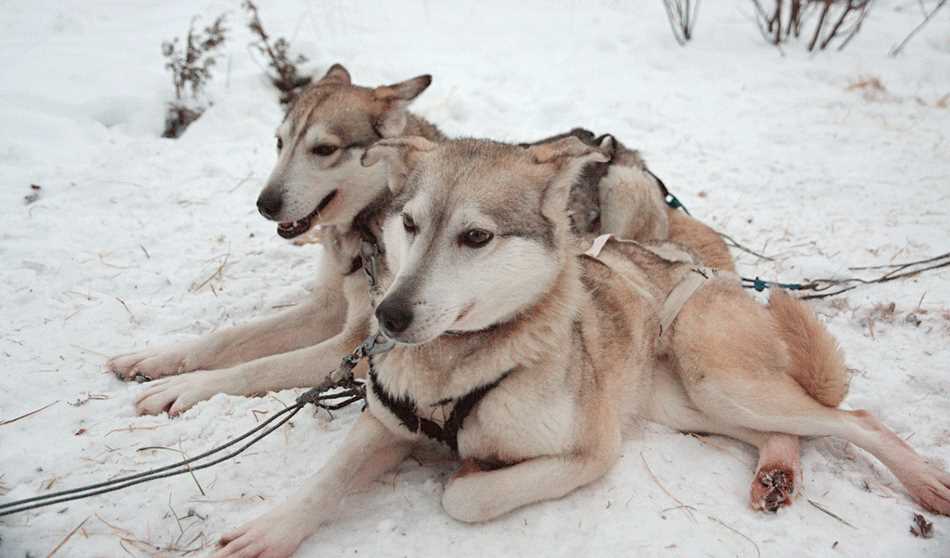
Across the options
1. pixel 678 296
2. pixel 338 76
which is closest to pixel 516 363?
pixel 678 296

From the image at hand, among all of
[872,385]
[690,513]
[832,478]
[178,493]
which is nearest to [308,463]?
[178,493]

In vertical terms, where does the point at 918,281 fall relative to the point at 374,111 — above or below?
below

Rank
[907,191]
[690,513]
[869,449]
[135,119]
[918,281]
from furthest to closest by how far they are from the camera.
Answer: [135,119] → [907,191] → [918,281] → [869,449] → [690,513]

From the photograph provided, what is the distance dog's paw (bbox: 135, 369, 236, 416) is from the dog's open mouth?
85 centimetres

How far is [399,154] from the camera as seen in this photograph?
3033 mm

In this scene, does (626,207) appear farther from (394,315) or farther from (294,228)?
(394,315)

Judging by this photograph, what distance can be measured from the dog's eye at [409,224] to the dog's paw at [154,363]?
1.94m

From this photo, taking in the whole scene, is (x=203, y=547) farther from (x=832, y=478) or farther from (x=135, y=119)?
(x=135, y=119)

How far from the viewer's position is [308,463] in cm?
306

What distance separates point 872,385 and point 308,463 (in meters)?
3.00

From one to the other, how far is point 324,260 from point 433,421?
1.81 m

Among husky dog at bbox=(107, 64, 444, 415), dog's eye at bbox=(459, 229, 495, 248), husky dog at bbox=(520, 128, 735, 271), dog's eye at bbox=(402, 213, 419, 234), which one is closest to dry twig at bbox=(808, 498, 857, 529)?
dog's eye at bbox=(459, 229, 495, 248)

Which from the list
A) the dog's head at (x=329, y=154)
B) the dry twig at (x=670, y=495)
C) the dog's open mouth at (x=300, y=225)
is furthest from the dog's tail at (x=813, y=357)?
the dog's open mouth at (x=300, y=225)

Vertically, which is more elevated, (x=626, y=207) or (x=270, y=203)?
(x=270, y=203)
